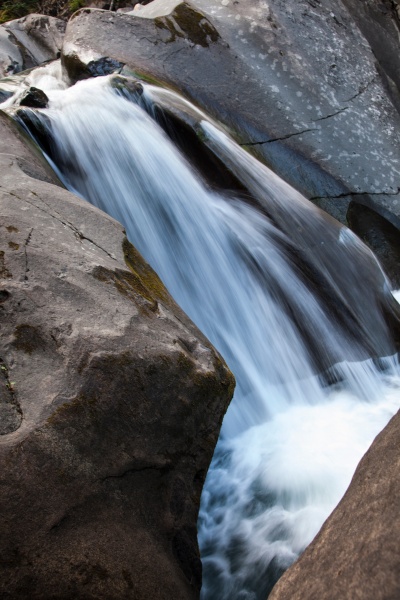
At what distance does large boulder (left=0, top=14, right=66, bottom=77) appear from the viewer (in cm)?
1237

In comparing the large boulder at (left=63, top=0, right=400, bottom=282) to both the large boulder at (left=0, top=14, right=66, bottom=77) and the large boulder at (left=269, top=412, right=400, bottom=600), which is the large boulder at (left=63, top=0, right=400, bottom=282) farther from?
the large boulder at (left=0, top=14, right=66, bottom=77)

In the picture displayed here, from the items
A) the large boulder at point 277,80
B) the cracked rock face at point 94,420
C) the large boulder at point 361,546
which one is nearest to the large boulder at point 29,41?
the large boulder at point 277,80

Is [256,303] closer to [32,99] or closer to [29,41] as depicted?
[32,99]

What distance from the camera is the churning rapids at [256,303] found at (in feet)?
10.2

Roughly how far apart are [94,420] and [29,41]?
13040mm

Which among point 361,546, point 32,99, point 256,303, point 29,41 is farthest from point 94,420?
point 29,41

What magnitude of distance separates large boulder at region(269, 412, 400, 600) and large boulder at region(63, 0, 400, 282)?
4.75 m

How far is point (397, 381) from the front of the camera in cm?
428

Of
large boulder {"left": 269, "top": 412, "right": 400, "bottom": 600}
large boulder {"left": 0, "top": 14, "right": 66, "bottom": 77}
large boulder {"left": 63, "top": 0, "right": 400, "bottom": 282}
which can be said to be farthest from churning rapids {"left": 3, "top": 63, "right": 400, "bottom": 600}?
large boulder {"left": 0, "top": 14, "right": 66, "bottom": 77}

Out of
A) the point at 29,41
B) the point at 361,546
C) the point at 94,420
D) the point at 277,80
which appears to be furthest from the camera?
the point at 29,41

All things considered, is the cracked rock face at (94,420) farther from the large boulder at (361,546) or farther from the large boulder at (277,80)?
the large boulder at (277,80)

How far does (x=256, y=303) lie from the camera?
427 centimetres

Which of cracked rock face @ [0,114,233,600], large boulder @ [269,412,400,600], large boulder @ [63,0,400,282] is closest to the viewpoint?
large boulder @ [269,412,400,600]

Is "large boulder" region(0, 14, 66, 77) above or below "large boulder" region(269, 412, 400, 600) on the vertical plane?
below
